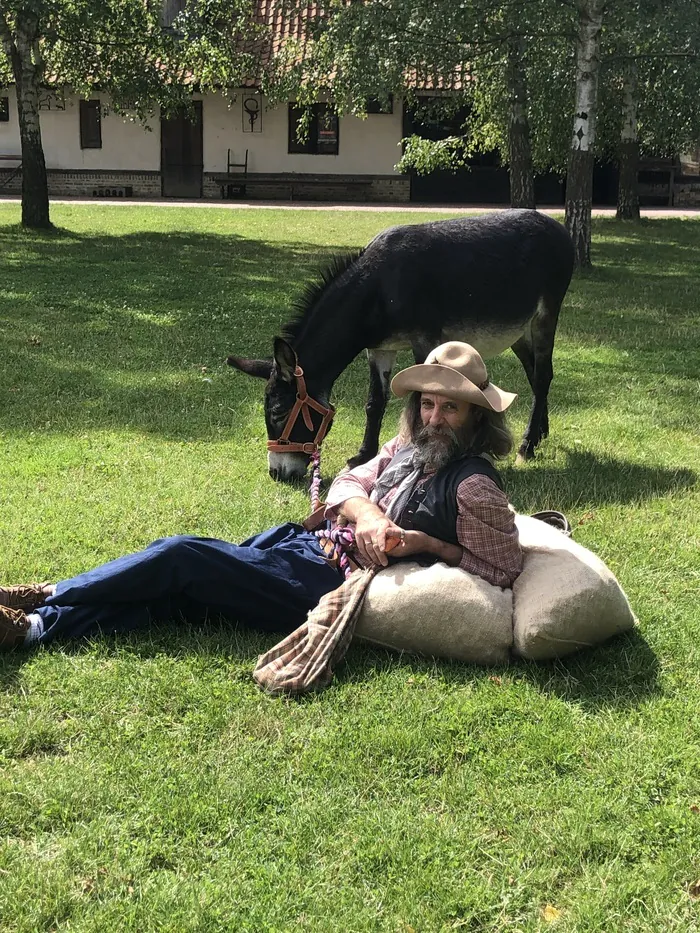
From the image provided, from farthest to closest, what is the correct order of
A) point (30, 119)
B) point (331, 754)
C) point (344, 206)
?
point (344, 206)
point (30, 119)
point (331, 754)

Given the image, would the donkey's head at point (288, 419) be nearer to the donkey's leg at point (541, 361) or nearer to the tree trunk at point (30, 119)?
the donkey's leg at point (541, 361)

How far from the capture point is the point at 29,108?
18.7m

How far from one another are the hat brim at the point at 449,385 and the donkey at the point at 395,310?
2.03 metres

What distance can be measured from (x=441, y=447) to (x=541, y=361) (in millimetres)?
3603

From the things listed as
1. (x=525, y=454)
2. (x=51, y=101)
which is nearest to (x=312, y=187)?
(x=51, y=101)

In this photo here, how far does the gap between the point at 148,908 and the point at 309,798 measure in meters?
0.69

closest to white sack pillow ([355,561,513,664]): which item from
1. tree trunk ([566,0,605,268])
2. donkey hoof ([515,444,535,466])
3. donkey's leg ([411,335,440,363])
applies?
donkey's leg ([411,335,440,363])

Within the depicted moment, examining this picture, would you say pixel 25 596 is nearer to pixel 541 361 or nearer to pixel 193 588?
pixel 193 588

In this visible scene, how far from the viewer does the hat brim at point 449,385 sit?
154 inches

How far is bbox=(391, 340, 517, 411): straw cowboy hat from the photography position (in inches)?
154

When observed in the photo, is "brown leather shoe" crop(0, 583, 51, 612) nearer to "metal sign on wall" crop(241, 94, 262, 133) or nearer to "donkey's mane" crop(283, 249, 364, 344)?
"donkey's mane" crop(283, 249, 364, 344)

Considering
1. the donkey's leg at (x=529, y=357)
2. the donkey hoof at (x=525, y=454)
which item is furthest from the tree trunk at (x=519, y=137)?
the donkey hoof at (x=525, y=454)

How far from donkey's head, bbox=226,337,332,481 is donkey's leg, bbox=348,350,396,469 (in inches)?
27.5

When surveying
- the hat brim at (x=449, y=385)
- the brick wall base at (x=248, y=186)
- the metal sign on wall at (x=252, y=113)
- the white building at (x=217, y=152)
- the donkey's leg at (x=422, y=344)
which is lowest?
the donkey's leg at (x=422, y=344)
